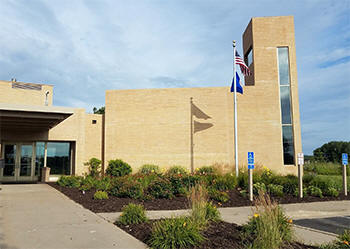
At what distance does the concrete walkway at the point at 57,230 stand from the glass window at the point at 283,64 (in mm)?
17365

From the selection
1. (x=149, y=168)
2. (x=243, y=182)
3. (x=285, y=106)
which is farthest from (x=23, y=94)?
(x=285, y=106)

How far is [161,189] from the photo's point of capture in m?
11.0

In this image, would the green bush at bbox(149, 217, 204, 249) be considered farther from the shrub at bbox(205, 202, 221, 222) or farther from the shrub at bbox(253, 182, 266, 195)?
the shrub at bbox(253, 182, 266, 195)

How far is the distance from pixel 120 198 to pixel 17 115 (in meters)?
7.36

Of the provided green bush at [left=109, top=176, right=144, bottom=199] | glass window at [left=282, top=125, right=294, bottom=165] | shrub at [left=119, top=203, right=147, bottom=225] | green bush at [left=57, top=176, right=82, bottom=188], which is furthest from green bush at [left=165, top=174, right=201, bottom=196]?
glass window at [left=282, top=125, right=294, bottom=165]

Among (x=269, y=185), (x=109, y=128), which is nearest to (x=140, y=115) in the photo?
(x=109, y=128)

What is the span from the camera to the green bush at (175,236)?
4845 mm

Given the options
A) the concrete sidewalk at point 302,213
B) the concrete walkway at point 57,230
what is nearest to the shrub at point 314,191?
the concrete sidewalk at point 302,213

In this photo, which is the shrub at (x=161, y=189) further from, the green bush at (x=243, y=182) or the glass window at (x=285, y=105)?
the glass window at (x=285, y=105)

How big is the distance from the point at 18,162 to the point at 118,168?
23.5 feet

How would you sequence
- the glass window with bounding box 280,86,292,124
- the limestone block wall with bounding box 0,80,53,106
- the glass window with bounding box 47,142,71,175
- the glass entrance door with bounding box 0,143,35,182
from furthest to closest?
1. the limestone block wall with bounding box 0,80,53,106
2. the glass window with bounding box 47,142,71,175
3. the glass window with bounding box 280,86,292,124
4. the glass entrance door with bounding box 0,143,35,182

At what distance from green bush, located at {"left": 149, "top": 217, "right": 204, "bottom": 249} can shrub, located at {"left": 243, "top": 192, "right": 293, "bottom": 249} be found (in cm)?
99

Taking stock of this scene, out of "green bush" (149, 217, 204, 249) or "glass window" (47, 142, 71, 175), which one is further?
"glass window" (47, 142, 71, 175)

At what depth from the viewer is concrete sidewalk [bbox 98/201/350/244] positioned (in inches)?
239
